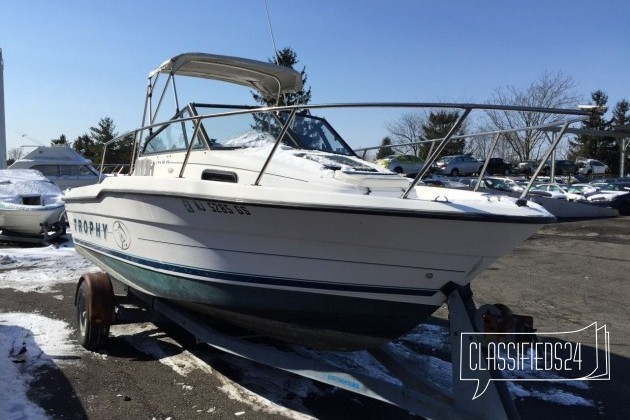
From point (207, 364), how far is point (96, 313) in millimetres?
1042

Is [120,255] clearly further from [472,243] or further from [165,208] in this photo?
[472,243]

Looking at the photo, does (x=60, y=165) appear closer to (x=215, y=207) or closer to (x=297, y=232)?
(x=215, y=207)

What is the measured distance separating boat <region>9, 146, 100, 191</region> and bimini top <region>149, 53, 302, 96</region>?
12121mm

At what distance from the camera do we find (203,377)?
411cm

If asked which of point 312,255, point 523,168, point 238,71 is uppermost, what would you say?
point 238,71

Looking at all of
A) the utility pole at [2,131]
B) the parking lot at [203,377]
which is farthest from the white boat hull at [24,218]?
the utility pole at [2,131]

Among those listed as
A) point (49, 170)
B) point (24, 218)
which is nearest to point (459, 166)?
point (49, 170)

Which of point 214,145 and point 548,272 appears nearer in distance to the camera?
point 214,145

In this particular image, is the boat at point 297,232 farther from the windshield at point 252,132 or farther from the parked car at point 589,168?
the parked car at point 589,168

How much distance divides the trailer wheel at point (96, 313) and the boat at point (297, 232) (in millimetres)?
229

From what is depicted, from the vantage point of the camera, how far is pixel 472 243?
9.75 ft

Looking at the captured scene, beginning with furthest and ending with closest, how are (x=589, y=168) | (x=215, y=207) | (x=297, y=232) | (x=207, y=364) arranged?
(x=589, y=168)
(x=207, y=364)
(x=215, y=207)
(x=297, y=232)

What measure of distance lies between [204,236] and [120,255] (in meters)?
1.36

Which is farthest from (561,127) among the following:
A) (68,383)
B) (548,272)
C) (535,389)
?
(548,272)
